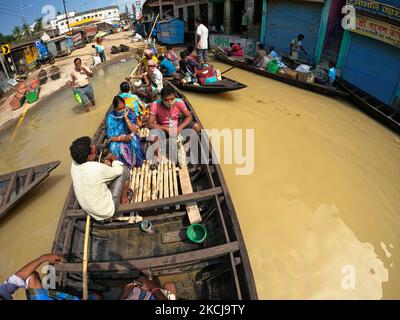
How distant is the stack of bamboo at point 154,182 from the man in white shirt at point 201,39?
8.49 meters

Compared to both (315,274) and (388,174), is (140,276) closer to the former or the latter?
(315,274)

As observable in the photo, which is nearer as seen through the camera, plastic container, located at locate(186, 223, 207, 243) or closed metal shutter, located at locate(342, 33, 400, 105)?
plastic container, located at locate(186, 223, 207, 243)

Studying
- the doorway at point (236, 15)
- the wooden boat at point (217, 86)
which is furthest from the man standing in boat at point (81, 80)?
the doorway at point (236, 15)

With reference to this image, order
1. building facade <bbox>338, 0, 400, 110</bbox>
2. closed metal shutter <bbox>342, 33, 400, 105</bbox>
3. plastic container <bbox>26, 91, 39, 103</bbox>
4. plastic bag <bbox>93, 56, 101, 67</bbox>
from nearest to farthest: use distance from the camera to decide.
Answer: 1. building facade <bbox>338, 0, 400, 110</bbox>
2. closed metal shutter <bbox>342, 33, 400, 105</bbox>
3. plastic container <bbox>26, 91, 39, 103</bbox>
4. plastic bag <bbox>93, 56, 101, 67</bbox>

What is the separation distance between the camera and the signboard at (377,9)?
757 cm

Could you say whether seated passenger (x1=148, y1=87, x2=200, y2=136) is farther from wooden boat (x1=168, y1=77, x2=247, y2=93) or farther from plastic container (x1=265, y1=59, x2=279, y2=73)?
plastic container (x1=265, y1=59, x2=279, y2=73)

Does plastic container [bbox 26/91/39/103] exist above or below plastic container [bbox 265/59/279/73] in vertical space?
below

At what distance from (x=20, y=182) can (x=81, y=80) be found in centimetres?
449

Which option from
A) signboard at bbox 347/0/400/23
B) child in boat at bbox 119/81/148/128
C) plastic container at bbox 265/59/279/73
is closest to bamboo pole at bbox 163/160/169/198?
child in boat at bbox 119/81/148/128

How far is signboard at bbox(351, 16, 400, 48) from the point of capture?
25.1 feet

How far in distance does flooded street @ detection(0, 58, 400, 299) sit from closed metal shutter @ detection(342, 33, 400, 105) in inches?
40.5

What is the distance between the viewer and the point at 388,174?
19.2 ft

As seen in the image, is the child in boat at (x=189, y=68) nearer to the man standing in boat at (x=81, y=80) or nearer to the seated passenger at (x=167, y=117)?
the man standing in boat at (x=81, y=80)

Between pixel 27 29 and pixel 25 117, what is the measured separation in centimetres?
5975
